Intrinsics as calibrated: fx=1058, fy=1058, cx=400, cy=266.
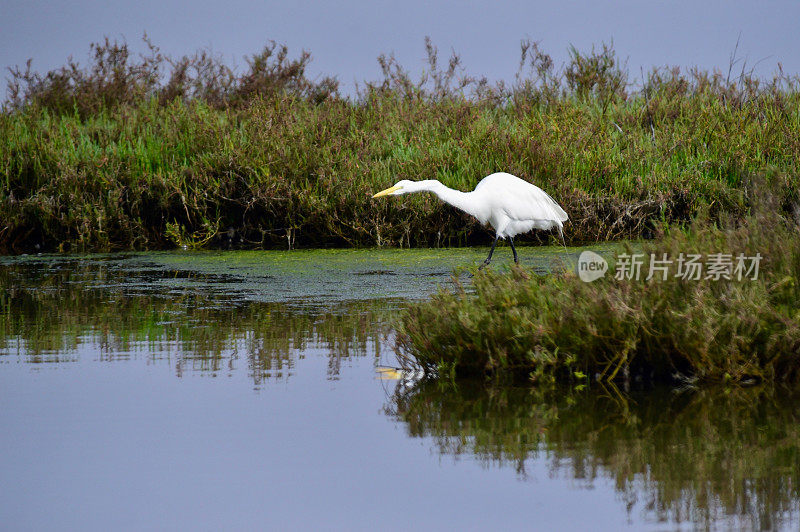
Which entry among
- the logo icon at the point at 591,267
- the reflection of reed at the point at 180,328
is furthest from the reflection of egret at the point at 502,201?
the logo icon at the point at 591,267

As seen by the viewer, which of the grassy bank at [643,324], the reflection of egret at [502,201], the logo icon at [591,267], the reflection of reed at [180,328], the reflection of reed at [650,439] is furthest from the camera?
the reflection of egret at [502,201]

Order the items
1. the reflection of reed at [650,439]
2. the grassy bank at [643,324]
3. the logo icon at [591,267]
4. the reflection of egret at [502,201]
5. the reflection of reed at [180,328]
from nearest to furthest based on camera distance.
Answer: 1. the reflection of reed at [650,439]
2. the grassy bank at [643,324]
3. the logo icon at [591,267]
4. the reflection of reed at [180,328]
5. the reflection of egret at [502,201]

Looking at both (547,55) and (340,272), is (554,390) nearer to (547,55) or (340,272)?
(340,272)

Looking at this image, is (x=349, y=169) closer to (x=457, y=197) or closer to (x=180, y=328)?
(x=457, y=197)

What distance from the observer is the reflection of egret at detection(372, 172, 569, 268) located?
10469 mm

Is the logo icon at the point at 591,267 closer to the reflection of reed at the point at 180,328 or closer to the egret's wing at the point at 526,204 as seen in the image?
the reflection of reed at the point at 180,328

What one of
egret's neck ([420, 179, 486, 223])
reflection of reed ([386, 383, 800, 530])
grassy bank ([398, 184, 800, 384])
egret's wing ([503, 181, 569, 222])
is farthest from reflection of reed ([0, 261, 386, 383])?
egret's wing ([503, 181, 569, 222])

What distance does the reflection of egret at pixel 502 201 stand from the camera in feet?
34.3

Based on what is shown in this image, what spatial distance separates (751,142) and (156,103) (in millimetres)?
8802

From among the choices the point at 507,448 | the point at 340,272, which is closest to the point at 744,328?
the point at 507,448

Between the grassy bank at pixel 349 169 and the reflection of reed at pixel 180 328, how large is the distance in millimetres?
3550

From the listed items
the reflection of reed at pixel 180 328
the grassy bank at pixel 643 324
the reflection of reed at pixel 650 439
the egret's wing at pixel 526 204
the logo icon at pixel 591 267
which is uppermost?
the egret's wing at pixel 526 204

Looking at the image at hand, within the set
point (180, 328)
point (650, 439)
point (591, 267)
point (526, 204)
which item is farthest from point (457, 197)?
point (650, 439)

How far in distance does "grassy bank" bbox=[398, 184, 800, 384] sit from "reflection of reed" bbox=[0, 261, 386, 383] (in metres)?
0.83
